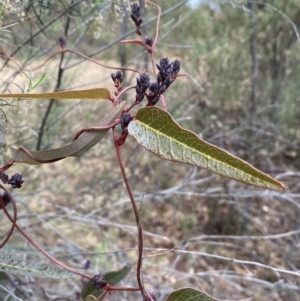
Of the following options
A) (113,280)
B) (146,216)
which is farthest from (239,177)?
(146,216)

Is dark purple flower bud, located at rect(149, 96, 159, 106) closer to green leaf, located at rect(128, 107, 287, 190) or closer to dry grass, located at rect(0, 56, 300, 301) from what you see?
green leaf, located at rect(128, 107, 287, 190)

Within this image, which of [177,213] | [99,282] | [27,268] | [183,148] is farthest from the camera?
[177,213]

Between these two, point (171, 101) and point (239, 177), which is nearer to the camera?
point (239, 177)

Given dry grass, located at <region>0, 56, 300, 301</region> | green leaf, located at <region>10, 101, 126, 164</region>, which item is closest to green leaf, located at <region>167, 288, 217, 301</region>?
green leaf, located at <region>10, 101, 126, 164</region>

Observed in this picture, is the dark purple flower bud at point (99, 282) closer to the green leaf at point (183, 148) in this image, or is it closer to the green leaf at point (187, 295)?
the green leaf at point (187, 295)

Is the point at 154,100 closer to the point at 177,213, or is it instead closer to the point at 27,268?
the point at 27,268

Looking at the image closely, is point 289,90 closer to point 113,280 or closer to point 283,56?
point 283,56

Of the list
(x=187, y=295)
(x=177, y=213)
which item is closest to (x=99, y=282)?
(x=187, y=295)
